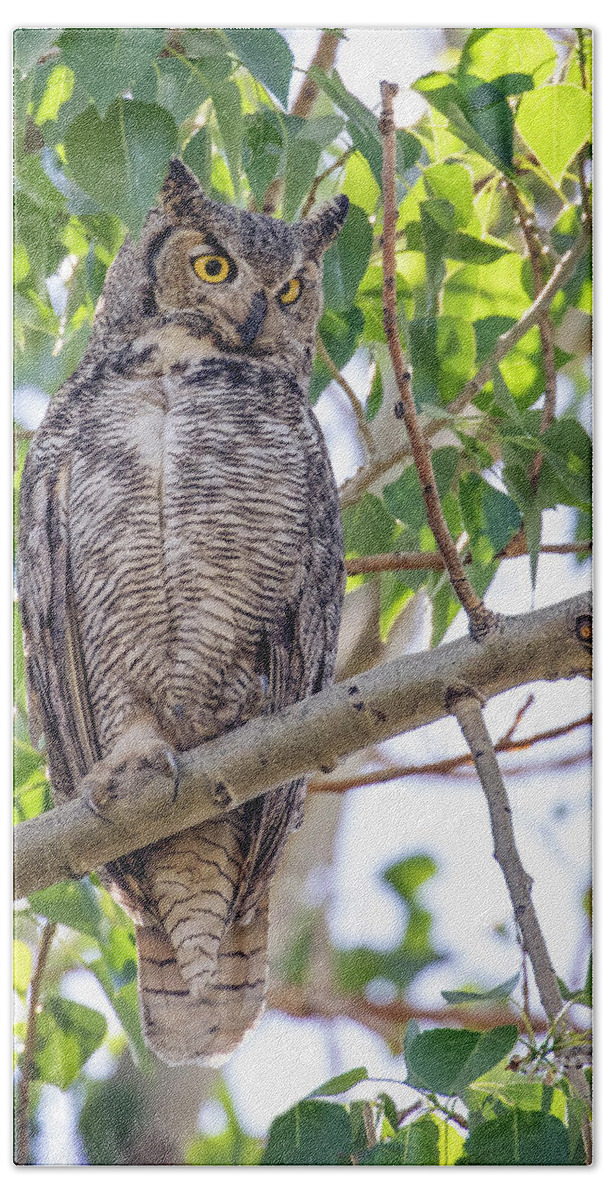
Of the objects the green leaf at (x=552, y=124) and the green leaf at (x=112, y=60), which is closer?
the green leaf at (x=112, y=60)

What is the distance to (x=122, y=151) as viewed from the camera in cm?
180

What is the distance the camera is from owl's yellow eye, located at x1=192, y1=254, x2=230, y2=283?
1861mm

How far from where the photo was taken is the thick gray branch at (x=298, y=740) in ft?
5.72

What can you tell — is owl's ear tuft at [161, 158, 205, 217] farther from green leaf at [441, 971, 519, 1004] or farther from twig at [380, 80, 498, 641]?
green leaf at [441, 971, 519, 1004]

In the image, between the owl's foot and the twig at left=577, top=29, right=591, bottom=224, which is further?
the twig at left=577, top=29, right=591, bottom=224

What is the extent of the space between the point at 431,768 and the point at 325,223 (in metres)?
0.88

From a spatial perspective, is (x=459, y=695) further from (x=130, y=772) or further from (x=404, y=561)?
(x=130, y=772)

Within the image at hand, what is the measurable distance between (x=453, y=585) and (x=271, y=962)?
649 mm

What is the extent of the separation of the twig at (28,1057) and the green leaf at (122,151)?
1.14 metres

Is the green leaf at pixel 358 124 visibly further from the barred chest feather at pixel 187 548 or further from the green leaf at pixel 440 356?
the barred chest feather at pixel 187 548

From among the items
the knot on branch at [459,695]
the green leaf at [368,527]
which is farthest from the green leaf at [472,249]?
the knot on branch at [459,695]

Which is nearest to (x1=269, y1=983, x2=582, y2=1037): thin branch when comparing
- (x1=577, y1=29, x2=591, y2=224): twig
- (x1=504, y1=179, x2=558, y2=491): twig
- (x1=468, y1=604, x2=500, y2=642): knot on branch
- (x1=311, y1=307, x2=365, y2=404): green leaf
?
(x1=468, y1=604, x2=500, y2=642): knot on branch

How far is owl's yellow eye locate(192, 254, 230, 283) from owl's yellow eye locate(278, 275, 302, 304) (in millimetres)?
93

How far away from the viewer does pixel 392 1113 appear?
72.1 inches
